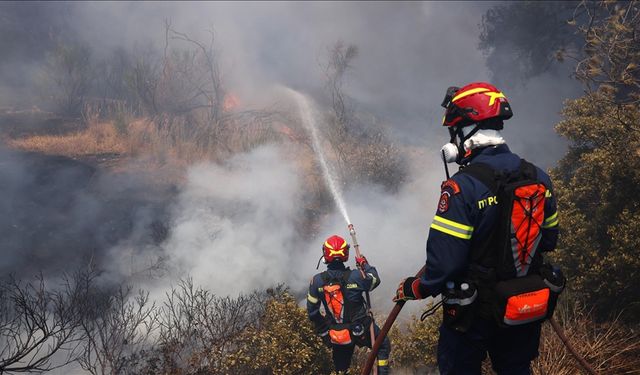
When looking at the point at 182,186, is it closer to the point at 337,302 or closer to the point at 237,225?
the point at 237,225

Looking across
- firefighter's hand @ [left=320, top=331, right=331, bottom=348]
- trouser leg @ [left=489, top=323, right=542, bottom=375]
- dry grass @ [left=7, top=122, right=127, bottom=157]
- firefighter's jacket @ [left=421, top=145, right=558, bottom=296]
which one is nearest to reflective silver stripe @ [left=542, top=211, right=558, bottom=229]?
firefighter's jacket @ [left=421, top=145, right=558, bottom=296]

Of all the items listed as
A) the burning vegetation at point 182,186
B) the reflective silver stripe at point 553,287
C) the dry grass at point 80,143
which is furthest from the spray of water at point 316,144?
the reflective silver stripe at point 553,287

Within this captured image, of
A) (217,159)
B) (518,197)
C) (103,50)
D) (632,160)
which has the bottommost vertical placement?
(518,197)

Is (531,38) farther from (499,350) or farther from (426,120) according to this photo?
(499,350)

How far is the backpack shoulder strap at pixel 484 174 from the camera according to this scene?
2.31 meters

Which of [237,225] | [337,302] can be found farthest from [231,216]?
[337,302]

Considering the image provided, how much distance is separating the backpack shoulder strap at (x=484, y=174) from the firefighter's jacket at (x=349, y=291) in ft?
8.48

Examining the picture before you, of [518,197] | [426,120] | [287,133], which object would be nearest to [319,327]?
[518,197]

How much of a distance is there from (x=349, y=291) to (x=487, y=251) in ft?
8.68

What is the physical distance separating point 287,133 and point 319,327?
12.0 metres

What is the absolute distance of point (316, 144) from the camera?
51.5ft

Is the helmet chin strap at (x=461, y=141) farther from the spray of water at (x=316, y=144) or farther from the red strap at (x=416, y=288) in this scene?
the spray of water at (x=316, y=144)

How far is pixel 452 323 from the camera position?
2.46 meters

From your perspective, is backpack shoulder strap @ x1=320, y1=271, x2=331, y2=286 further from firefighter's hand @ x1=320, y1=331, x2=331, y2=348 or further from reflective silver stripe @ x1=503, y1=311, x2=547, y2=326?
reflective silver stripe @ x1=503, y1=311, x2=547, y2=326
